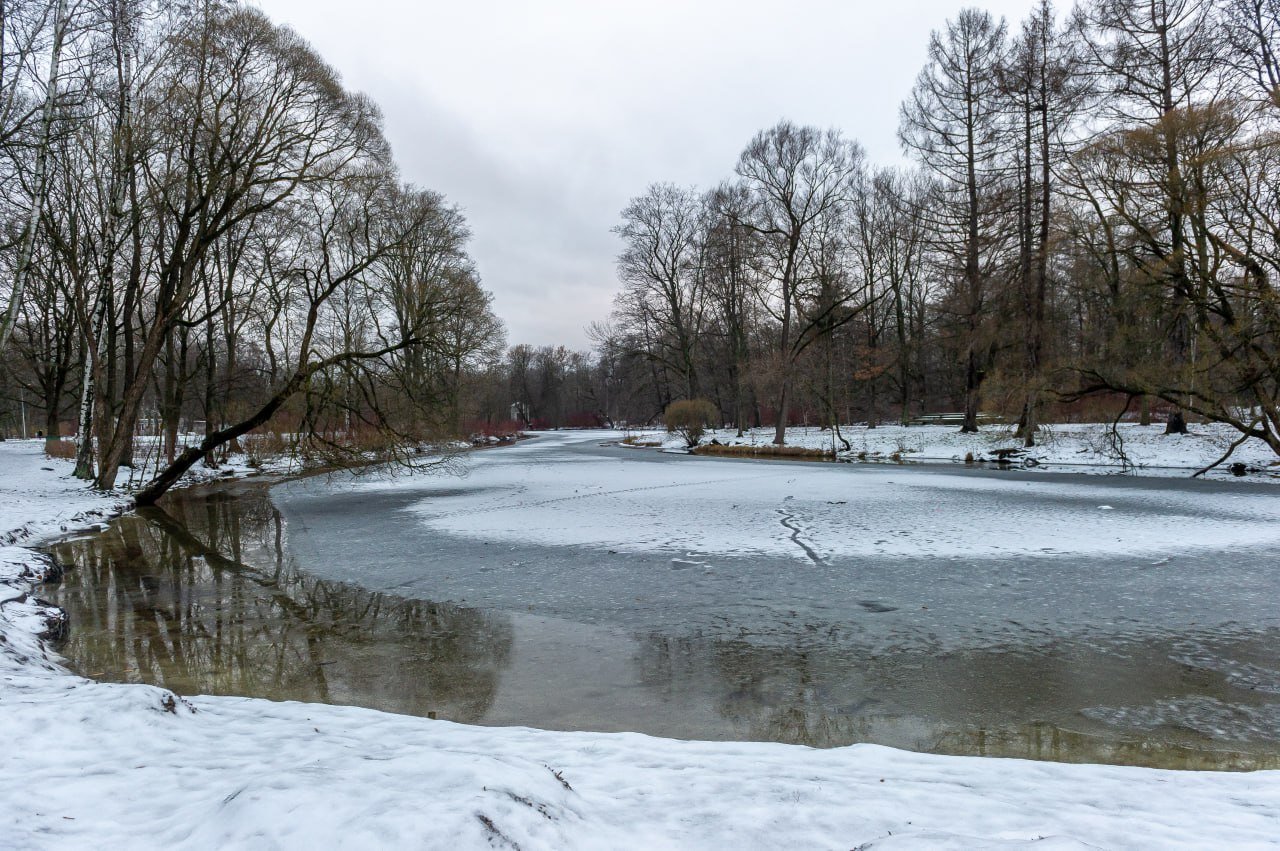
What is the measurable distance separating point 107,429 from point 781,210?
29.3 meters

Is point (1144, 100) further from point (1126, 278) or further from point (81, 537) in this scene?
point (81, 537)

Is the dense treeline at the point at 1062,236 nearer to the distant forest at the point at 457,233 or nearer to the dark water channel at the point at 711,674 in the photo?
the distant forest at the point at 457,233

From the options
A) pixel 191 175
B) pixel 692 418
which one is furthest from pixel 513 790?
pixel 692 418

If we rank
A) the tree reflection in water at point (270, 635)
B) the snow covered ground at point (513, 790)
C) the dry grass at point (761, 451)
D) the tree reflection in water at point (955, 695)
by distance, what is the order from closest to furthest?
the snow covered ground at point (513, 790)
the tree reflection in water at point (955, 695)
the tree reflection in water at point (270, 635)
the dry grass at point (761, 451)

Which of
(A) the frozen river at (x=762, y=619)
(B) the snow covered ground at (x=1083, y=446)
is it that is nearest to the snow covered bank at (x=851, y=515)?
(A) the frozen river at (x=762, y=619)

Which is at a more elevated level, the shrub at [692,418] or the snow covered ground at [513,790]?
the shrub at [692,418]

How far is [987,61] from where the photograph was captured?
91.4 feet

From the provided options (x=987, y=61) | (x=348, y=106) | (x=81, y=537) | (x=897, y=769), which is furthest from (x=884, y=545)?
(x=987, y=61)

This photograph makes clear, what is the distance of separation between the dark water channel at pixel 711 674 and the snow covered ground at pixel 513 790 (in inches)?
25.2

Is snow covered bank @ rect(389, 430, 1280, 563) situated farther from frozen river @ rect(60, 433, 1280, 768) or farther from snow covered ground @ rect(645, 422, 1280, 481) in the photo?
snow covered ground @ rect(645, 422, 1280, 481)

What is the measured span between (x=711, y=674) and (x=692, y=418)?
34.7 m

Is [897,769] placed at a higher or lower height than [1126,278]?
lower

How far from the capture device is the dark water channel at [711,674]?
446 centimetres

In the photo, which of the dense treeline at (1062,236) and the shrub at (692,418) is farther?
the shrub at (692,418)
